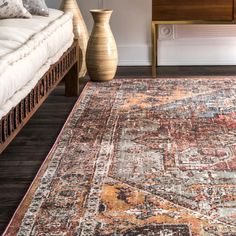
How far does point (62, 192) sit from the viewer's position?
249 cm

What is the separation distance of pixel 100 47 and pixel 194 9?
76cm

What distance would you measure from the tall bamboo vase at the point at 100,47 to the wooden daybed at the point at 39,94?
0.83ft

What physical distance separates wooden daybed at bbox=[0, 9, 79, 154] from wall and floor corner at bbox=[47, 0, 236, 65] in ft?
3.60

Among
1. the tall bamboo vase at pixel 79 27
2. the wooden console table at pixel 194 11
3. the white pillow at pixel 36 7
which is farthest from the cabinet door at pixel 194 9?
the white pillow at pixel 36 7

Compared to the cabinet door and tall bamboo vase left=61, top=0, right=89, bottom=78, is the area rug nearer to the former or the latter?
tall bamboo vase left=61, top=0, right=89, bottom=78

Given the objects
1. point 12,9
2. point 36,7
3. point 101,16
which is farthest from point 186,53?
point 12,9

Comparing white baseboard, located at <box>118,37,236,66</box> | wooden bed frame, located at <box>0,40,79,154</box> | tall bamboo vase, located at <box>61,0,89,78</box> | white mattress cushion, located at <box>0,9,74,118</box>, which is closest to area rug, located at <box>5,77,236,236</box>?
wooden bed frame, located at <box>0,40,79,154</box>

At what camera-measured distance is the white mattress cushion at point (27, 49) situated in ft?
7.85

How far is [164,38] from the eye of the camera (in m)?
5.30

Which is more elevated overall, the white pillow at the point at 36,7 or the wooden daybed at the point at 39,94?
the white pillow at the point at 36,7

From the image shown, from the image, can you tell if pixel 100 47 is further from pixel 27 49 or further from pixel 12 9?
pixel 27 49

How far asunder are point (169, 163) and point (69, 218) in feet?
2.38

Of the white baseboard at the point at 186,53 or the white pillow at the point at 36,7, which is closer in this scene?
the white pillow at the point at 36,7

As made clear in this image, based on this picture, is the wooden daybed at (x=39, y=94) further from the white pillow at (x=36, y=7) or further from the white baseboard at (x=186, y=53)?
the white baseboard at (x=186, y=53)
